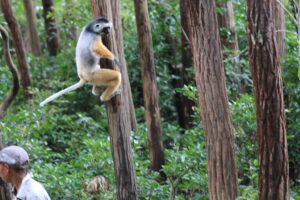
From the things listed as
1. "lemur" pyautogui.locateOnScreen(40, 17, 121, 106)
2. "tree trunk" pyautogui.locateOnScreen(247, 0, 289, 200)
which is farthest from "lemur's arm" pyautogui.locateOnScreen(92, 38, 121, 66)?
"tree trunk" pyautogui.locateOnScreen(247, 0, 289, 200)

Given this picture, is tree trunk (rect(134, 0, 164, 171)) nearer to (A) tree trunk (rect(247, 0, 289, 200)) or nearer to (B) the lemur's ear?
(B) the lemur's ear

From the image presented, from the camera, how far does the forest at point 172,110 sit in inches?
221

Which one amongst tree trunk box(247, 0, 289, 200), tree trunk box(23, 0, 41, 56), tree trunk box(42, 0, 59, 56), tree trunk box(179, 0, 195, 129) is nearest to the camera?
tree trunk box(247, 0, 289, 200)

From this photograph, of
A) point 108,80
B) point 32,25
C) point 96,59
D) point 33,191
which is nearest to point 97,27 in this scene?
point 96,59

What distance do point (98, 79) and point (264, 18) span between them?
256 cm

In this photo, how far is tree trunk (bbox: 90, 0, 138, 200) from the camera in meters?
6.52

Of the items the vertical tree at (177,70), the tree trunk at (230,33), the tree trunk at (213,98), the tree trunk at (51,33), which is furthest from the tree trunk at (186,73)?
the tree trunk at (213,98)

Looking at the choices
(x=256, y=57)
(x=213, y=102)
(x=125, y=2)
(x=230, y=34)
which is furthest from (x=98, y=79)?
(x=125, y=2)

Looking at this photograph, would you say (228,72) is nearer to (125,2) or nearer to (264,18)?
(264,18)

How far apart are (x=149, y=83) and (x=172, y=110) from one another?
348 cm

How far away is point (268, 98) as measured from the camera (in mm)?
5469

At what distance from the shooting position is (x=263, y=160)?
5.64 meters

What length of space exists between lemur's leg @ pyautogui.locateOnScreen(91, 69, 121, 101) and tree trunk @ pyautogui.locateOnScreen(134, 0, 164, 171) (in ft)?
8.73

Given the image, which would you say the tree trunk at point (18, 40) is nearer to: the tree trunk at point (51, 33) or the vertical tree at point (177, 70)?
the tree trunk at point (51, 33)
